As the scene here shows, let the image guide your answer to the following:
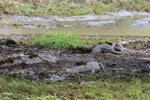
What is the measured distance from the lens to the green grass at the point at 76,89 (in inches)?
333

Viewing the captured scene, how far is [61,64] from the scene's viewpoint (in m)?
12.5

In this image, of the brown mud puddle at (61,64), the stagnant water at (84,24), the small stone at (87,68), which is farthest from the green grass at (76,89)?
the stagnant water at (84,24)

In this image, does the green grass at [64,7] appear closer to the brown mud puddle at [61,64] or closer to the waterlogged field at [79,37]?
the waterlogged field at [79,37]

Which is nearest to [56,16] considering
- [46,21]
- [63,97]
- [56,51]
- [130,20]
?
[46,21]

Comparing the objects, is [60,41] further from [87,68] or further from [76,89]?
[76,89]

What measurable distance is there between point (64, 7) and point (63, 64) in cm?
2401

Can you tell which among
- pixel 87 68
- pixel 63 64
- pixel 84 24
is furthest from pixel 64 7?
pixel 87 68

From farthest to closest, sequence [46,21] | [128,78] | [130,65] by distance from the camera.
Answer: [46,21]
[130,65]
[128,78]

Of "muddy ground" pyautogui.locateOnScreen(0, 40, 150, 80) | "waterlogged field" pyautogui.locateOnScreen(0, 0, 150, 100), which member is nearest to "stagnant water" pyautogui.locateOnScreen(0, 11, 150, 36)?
"waterlogged field" pyautogui.locateOnScreen(0, 0, 150, 100)

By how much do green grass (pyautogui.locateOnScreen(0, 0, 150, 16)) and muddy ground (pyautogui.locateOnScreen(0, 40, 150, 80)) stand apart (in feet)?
62.8

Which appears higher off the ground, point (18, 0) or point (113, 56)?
point (113, 56)

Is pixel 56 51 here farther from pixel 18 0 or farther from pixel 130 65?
pixel 18 0

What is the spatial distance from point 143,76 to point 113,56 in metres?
3.19

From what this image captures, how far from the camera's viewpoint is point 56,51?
15.6m
